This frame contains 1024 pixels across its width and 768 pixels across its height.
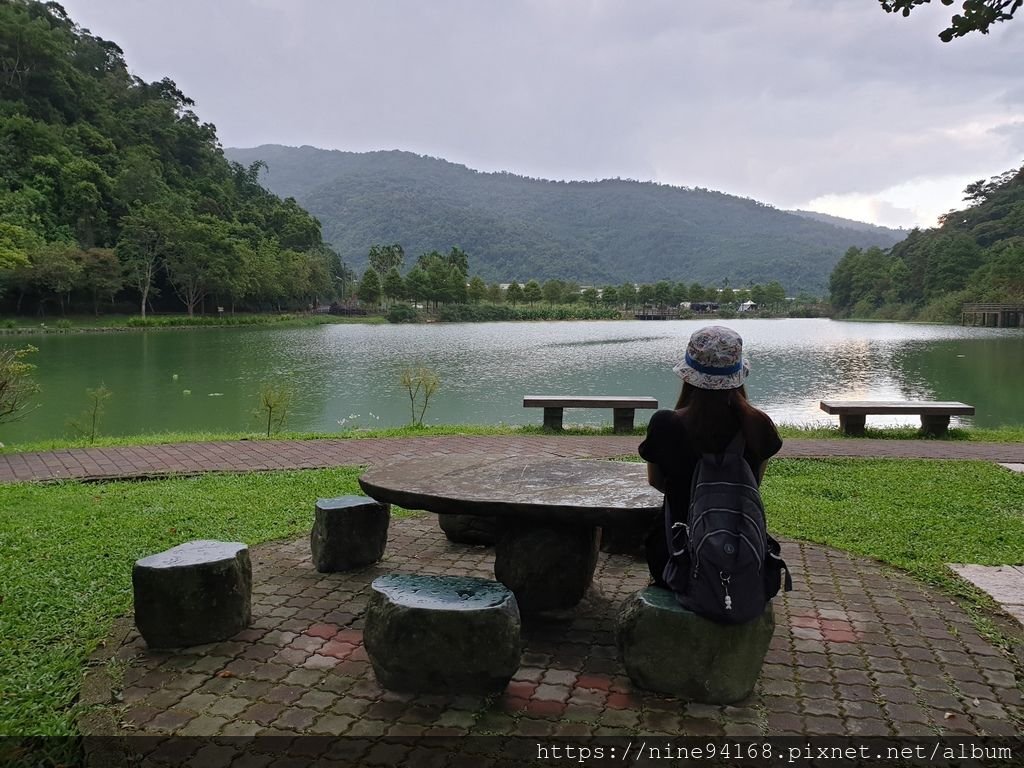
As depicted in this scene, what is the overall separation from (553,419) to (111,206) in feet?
158

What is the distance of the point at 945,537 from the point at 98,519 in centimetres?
558

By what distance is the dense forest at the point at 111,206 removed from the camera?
39.2 meters

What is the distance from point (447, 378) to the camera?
732 inches

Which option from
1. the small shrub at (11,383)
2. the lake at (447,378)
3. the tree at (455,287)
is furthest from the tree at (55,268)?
the tree at (455,287)

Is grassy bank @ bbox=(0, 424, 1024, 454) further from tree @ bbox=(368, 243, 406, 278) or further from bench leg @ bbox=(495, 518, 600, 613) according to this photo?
tree @ bbox=(368, 243, 406, 278)

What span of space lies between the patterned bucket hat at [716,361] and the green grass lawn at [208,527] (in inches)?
81.0

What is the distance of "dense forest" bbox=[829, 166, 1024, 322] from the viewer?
163ft

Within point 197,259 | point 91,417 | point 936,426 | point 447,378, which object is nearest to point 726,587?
point 936,426

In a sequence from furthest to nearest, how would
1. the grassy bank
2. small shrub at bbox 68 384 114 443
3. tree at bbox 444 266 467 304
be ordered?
1. tree at bbox 444 266 467 304
2. small shrub at bbox 68 384 114 443
3. the grassy bank

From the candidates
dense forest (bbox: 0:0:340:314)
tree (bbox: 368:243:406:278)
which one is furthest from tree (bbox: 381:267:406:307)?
tree (bbox: 368:243:406:278)

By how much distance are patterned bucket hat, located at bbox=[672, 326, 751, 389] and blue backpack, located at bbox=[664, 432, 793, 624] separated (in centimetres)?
21

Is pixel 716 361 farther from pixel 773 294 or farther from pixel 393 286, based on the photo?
pixel 773 294

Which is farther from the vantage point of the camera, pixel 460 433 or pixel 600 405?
pixel 600 405

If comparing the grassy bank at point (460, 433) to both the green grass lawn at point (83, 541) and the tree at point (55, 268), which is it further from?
the tree at point (55, 268)
